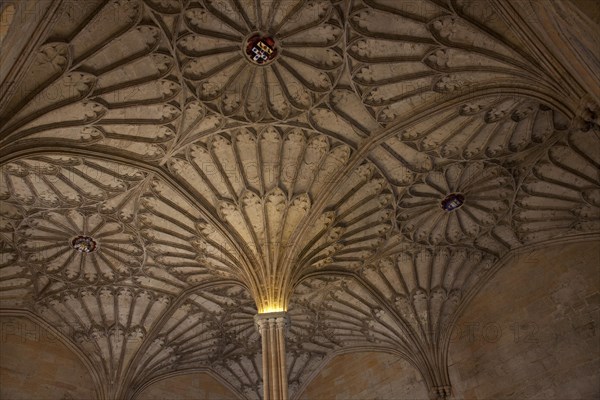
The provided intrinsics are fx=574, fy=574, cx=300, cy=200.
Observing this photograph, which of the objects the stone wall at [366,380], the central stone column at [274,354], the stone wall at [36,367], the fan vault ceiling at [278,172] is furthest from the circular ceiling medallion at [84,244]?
the stone wall at [366,380]

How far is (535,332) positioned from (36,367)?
15.2 meters

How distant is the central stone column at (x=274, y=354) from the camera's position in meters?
12.5

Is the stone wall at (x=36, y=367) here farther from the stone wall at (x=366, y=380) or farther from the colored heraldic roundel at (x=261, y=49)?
the colored heraldic roundel at (x=261, y=49)

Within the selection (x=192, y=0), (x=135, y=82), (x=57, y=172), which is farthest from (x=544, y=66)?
(x=57, y=172)

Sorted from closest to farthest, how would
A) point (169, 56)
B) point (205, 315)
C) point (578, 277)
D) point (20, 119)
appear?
point (20, 119) < point (169, 56) < point (578, 277) < point (205, 315)

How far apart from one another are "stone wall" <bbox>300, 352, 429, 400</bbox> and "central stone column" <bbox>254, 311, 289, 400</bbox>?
6.84m

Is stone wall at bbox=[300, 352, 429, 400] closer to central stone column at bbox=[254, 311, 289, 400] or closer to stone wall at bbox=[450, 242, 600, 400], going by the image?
stone wall at bbox=[450, 242, 600, 400]

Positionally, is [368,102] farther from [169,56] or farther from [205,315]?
[205,315]

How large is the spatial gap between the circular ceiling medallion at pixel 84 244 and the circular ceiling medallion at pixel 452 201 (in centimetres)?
1001

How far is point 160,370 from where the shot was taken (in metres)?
20.0

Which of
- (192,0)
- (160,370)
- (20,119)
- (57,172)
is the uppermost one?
(192,0)

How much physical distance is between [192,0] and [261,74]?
2.27m

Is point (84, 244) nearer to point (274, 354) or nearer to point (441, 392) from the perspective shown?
point (274, 354)

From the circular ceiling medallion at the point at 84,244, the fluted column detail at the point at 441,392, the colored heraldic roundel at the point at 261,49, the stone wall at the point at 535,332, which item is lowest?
the fluted column detail at the point at 441,392
